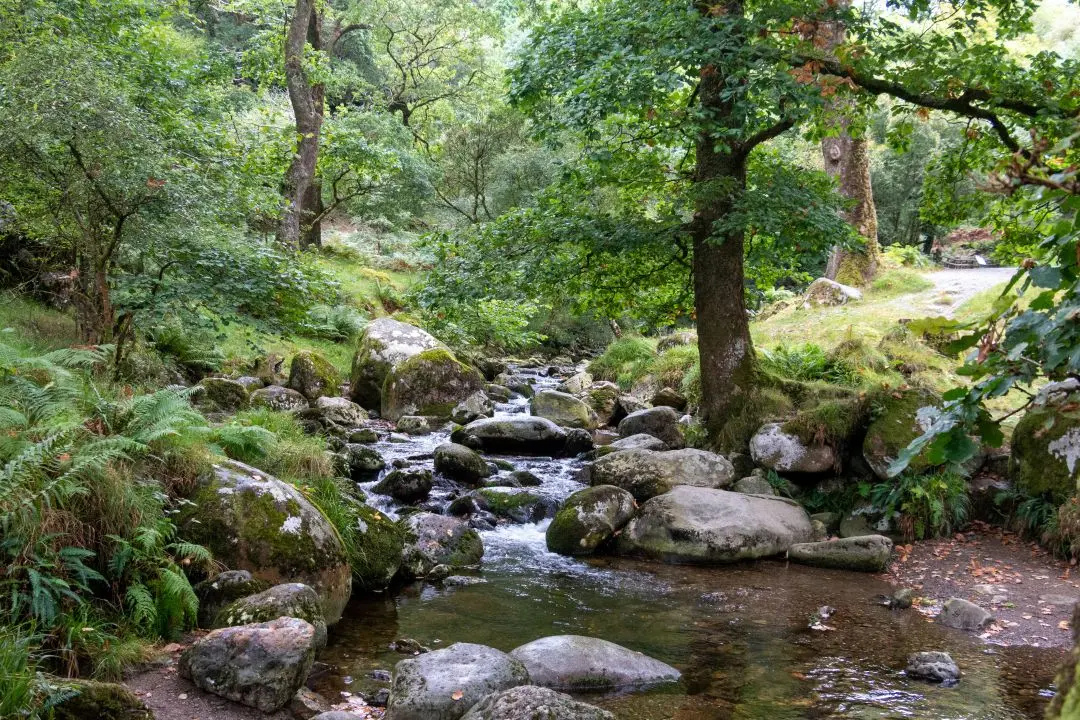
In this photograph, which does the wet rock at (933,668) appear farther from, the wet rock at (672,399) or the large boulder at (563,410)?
the large boulder at (563,410)

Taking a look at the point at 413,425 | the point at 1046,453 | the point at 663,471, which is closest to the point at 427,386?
the point at 413,425

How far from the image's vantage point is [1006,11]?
8.52 metres

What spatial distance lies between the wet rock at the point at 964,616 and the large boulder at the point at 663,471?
354cm

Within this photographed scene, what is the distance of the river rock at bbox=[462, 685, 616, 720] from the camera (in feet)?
13.1

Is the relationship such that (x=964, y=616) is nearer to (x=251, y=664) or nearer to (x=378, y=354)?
(x=251, y=664)

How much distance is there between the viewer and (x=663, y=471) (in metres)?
10.3

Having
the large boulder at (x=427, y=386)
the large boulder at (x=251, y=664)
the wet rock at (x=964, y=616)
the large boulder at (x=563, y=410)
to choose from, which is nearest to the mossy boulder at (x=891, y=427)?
the wet rock at (x=964, y=616)

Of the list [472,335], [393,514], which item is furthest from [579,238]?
[472,335]

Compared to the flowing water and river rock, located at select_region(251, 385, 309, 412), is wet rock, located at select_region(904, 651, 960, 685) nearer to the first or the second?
the flowing water

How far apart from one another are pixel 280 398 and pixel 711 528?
28.8 ft

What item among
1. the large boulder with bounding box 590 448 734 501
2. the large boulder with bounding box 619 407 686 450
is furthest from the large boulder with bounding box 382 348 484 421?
the large boulder with bounding box 590 448 734 501

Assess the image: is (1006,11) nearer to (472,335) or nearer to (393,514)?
(393,514)

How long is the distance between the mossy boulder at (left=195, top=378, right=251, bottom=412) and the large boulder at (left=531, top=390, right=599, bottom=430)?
5789mm

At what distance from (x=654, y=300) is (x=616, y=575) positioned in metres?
5.37
